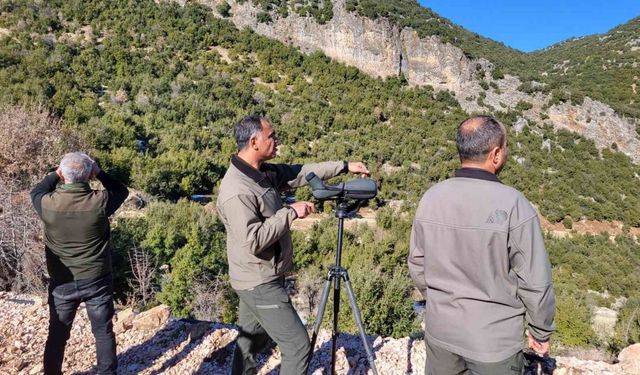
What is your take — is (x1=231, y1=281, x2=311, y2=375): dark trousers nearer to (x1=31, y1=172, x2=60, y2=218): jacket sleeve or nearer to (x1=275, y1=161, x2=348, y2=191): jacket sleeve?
(x1=275, y1=161, x2=348, y2=191): jacket sleeve

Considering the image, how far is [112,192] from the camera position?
2.44 metres

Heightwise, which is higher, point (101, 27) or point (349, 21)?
point (349, 21)

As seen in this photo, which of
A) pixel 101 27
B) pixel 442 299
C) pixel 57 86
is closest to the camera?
pixel 442 299

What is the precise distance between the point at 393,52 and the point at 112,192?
33.1m

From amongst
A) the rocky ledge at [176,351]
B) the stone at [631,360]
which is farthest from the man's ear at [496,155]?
the stone at [631,360]

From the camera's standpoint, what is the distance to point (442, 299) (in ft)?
5.26

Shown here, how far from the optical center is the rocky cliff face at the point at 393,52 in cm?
3112

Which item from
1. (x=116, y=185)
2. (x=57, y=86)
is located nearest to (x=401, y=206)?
(x=116, y=185)

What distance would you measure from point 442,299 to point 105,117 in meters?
18.2

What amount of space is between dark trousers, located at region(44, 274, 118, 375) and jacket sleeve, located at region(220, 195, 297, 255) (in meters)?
1.12

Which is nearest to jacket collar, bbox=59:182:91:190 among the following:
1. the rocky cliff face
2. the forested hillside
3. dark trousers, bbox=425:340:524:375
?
dark trousers, bbox=425:340:524:375

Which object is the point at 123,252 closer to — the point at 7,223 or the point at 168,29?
the point at 7,223

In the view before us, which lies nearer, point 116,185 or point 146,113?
point 116,185

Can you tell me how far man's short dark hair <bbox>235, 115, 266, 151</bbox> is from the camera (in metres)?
1.99
